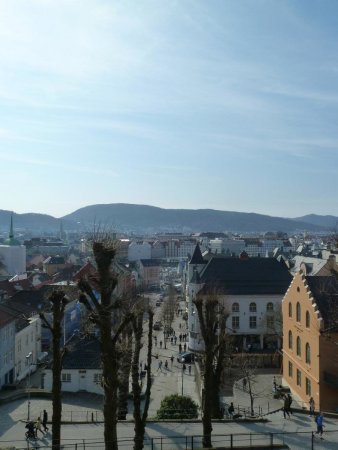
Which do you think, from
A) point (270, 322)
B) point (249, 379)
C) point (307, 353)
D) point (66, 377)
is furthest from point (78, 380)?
point (270, 322)

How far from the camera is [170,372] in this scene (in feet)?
149

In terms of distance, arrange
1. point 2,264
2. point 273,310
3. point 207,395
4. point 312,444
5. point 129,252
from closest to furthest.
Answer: point 312,444
point 207,395
point 273,310
point 2,264
point 129,252

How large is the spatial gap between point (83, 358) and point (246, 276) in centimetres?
2604

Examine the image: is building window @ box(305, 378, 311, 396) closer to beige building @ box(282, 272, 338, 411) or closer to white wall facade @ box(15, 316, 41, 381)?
beige building @ box(282, 272, 338, 411)

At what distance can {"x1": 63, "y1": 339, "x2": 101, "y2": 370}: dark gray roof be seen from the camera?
3788 centimetres

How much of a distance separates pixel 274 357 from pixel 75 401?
19177mm

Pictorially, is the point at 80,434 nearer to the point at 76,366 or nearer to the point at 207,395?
the point at 207,395

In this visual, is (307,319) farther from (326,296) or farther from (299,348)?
(299,348)

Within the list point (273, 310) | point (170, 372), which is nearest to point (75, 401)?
point (170, 372)

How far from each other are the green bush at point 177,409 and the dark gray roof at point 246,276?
94.3ft

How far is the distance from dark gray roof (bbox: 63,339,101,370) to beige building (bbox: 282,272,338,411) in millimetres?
13934

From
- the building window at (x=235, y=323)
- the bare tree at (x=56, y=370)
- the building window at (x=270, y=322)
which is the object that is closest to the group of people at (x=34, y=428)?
the bare tree at (x=56, y=370)

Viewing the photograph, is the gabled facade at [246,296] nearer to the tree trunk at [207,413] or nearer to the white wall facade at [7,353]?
the white wall facade at [7,353]

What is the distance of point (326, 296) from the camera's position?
104 ft
